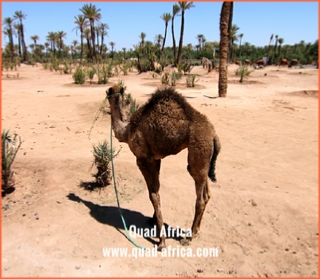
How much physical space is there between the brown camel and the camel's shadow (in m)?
0.34

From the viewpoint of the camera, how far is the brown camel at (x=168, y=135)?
3592mm

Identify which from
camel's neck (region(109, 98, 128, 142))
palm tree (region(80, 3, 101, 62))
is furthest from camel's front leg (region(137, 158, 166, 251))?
Result: palm tree (region(80, 3, 101, 62))

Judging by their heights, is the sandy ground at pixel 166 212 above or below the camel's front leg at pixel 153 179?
below

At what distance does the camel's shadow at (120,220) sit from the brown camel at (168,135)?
0.34 metres

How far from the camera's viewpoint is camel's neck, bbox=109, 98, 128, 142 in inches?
157

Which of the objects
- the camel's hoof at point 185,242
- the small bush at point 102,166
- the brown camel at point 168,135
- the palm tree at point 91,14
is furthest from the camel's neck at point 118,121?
the palm tree at point 91,14

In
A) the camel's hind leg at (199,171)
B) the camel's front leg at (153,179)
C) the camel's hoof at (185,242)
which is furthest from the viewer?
the camel's hoof at (185,242)

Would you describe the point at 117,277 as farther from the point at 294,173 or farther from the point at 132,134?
the point at 294,173

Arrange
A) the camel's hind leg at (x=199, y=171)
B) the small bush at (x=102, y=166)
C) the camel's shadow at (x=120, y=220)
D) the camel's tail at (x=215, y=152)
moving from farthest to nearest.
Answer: the small bush at (x=102, y=166) < the camel's shadow at (x=120, y=220) < the camel's tail at (x=215, y=152) < the camel's hind leg at (x=199, y=171)

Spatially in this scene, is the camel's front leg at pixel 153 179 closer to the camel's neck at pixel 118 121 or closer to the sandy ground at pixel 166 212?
the sandy ground at pixel 166 212

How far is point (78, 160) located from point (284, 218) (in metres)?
3.80

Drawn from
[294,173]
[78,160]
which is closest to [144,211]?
[78,160]

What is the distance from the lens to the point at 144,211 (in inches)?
187

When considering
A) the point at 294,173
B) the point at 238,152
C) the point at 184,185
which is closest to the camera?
the point at 184,185
